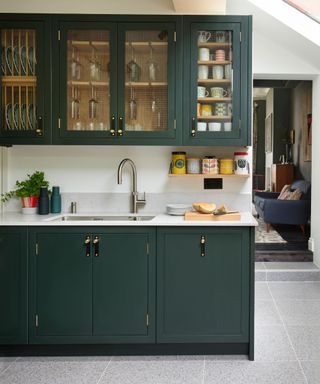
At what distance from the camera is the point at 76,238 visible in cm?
264

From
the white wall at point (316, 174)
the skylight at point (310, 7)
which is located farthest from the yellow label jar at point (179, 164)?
the white wall at point (316, 174)

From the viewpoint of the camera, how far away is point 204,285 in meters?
2.65

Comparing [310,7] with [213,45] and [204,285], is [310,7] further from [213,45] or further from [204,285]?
[204,285]

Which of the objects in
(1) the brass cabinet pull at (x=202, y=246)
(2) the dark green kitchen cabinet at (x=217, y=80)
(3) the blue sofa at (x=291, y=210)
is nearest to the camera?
(1) the brass cabinet pull at (x=202, y=246)

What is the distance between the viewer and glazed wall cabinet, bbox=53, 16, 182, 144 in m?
2.88

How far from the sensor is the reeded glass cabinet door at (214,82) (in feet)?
9.43

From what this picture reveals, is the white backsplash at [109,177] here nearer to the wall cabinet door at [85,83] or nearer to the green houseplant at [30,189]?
the green houseplant at [30,189]

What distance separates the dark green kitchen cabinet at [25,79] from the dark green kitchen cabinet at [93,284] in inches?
29.7

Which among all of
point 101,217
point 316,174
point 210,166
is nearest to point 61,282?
point 101,217

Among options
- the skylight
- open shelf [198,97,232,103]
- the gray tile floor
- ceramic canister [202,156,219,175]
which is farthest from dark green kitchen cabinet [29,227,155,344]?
the skylight

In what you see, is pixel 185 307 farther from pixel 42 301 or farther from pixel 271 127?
pixel 271 127

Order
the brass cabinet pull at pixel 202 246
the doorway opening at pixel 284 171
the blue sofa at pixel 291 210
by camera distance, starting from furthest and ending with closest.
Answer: the blue sofa at pixel 291 210
the doorway opening at pixel 284 171
the brass cabinet pull at pixel 202 246

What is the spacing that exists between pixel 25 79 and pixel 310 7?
282cm

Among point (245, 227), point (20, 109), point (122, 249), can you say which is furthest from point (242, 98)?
point (20, 109)
